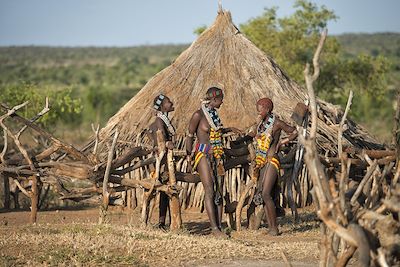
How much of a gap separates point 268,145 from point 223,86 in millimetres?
3855

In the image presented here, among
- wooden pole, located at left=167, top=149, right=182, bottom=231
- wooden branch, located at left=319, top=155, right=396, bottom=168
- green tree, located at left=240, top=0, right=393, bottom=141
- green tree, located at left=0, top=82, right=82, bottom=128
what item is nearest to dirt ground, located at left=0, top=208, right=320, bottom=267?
wooden pole, located at left=167, top=149, right=182, bottom=231

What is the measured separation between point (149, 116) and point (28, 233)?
4585mm

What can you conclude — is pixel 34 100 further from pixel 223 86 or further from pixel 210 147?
pixel 210 147

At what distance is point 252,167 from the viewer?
9805 millimetres

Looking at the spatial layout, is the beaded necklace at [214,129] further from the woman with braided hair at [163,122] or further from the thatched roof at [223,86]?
the thatched roof at [223,86]

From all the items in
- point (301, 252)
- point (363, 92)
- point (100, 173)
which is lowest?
point (301, 252)

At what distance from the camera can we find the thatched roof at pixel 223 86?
12.7 metres

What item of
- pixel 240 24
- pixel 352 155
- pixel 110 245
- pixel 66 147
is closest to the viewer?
pixel 110 245

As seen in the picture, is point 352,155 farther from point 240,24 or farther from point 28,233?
point 240,24

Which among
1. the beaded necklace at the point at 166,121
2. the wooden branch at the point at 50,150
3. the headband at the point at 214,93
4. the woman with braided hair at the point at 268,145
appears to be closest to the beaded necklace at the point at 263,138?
the woman with braided hair at the point at 268,145

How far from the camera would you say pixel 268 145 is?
9.42 metres

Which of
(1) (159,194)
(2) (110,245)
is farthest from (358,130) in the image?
(2) (110,245)

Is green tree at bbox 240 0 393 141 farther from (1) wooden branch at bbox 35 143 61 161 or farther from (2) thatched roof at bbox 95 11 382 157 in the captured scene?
(1) wooden branch at bbox 35 143 61 161

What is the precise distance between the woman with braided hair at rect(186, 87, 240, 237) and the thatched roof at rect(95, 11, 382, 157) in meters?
3.18
